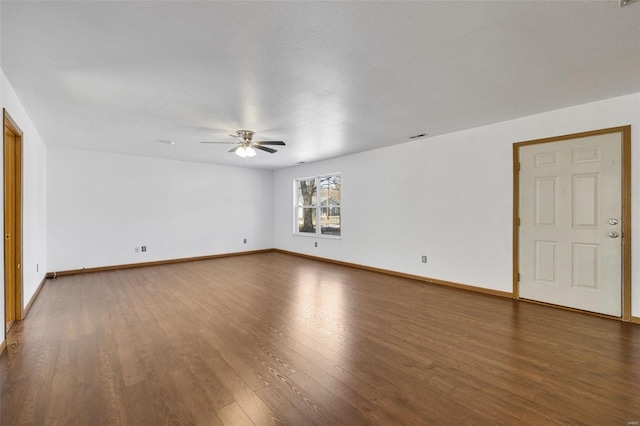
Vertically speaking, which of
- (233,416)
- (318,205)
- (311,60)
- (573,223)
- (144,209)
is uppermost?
(311,60)

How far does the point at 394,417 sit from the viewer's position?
1622 millimetres

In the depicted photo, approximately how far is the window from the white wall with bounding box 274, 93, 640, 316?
424mm

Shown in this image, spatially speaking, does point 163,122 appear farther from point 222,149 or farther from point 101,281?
point 101,281

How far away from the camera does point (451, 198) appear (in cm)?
438

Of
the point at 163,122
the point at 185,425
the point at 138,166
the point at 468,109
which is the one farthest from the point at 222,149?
the point at 185,425

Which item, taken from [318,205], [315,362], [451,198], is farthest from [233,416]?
[318,205]

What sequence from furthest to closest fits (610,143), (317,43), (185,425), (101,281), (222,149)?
(222,149) < (101,281) < (610,143) < (317,43) < (185,425)

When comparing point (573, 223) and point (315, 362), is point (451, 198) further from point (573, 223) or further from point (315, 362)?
point (315, 362)

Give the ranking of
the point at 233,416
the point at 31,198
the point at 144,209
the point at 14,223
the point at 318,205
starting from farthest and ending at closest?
the point at 318,205 < the point at 144,209 < the point at 31,198 < the point at 14,223 < the point at 233,416

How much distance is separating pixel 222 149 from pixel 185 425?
181 inches

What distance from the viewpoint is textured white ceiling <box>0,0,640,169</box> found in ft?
5.61

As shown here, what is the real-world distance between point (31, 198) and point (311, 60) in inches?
164

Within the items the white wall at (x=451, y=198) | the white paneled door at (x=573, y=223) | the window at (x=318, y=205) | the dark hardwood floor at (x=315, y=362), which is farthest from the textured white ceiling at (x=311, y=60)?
the window at (x=318, y=205)

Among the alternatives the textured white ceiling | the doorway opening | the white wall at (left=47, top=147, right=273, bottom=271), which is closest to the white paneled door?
the textured white ceiling
